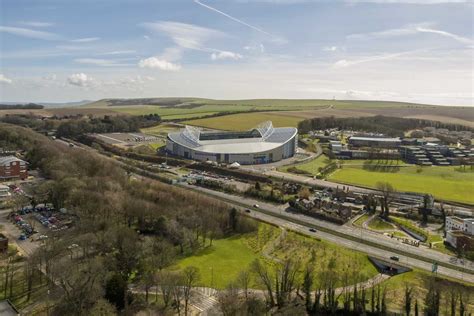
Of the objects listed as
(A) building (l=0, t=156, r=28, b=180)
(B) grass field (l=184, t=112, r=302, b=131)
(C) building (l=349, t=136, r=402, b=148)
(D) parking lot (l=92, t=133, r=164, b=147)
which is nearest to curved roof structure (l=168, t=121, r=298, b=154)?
(D) parking lot (l=92, t=133, r=164, b=147)

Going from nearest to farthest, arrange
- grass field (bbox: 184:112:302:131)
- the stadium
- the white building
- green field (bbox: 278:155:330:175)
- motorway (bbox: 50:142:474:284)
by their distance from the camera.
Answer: motorway (bbox: 50:142:474:284), the white building, green field (bbox: 278:155:330:175), the stadium, grass field (bbox: 184:112:302:131)

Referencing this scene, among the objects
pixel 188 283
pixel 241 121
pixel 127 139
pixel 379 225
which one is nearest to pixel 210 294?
pixel 188 283

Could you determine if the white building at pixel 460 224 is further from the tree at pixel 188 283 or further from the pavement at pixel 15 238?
the pavement at pixel 15 238

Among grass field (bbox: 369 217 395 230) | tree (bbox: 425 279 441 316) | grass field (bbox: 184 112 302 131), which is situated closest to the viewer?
tree (bbox: 425 279 441 316)

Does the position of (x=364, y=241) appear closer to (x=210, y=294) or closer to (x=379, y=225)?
(x=379, y=225)

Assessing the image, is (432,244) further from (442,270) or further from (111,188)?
(111,188)

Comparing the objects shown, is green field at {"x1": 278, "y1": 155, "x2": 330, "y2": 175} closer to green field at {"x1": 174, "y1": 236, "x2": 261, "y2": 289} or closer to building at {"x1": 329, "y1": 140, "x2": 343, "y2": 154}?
building at {"x1": 329, "y1": 140, "x2": 343, "y2": 154}
